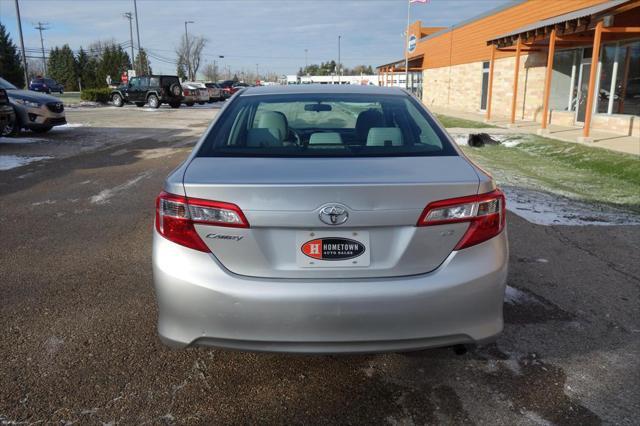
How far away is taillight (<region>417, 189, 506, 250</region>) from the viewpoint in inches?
93.7

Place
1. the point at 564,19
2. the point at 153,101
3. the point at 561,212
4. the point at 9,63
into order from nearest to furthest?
1. the point at 561,212
2. the point at 564,19
3. the point at 153,101
4. the point at 9,63

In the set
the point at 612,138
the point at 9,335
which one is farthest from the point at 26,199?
the point at 612,138

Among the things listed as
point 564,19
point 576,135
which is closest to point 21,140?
point 564,19

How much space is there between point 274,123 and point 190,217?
1.28 meters

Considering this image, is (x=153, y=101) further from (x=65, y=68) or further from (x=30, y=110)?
(x=65, y=68)

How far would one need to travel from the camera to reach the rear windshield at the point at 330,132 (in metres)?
2.88

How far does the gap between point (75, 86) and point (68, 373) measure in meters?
90.7

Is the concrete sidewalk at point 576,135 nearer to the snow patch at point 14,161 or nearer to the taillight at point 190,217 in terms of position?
the taillight at point 190,217

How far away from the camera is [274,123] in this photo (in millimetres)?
3502

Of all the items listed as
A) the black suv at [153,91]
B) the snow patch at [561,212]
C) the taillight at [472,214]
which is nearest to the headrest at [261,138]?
the taillight at [472,214]

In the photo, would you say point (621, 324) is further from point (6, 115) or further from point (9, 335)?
point (6, 115)

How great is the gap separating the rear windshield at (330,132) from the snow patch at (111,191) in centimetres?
431

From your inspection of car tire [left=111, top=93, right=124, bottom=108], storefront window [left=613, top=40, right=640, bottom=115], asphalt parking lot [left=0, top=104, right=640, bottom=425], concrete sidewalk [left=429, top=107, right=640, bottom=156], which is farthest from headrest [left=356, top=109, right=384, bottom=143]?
car tire [left=111, top=93, right=124, bottom=108]

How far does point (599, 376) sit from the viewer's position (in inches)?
116
